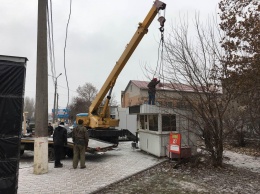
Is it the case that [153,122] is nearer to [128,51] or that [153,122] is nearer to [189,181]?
[128,51]

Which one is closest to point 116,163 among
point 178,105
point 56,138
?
point 56,138

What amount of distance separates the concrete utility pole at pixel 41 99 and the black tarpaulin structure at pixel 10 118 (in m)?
4.37

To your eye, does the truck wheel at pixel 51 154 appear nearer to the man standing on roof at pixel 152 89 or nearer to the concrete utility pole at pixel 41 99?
the concrete utility pole at pixel 41 99

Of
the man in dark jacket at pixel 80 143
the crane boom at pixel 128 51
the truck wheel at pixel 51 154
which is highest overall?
the crane boom at pixel 128 51

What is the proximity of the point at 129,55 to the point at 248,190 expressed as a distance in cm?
935

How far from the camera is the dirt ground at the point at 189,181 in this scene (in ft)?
26.2

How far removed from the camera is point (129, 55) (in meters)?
15.6

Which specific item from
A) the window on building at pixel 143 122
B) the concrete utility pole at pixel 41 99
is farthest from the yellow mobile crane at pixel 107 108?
the concrete utility pole at pixel 41 99

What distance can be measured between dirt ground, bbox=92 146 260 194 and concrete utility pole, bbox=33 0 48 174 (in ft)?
9.44

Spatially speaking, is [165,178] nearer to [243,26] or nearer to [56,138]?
[56,138]

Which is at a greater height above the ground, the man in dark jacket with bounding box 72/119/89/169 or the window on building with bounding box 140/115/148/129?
the window on building with bounding box 140/115/148/129

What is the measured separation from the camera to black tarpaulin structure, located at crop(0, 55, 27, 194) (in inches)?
218

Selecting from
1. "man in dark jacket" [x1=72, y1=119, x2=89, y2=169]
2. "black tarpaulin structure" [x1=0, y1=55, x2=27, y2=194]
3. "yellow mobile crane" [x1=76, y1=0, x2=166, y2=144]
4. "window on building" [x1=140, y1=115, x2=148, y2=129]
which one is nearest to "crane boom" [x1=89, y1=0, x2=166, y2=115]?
"yellow mobile crane" [x1=76, y1=0, x2=166, y2=144]

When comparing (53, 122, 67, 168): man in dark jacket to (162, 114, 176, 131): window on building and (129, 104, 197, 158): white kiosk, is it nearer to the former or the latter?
(129, 104, 197, 158): white kiosk
